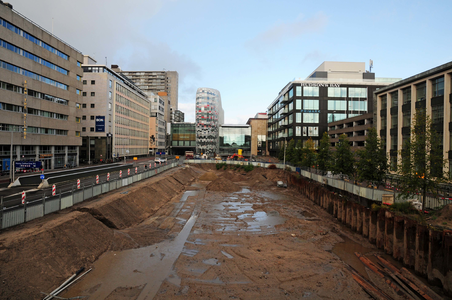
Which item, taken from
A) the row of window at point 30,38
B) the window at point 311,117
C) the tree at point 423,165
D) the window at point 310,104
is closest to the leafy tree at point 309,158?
the tree at point 423,165

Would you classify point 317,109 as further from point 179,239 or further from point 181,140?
point 181,140

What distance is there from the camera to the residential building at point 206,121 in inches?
5005

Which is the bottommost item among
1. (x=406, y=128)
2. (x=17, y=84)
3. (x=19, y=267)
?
(x=19, y=267)

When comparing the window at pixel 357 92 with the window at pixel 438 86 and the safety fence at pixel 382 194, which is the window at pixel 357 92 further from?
the safety fence at pixel 382 194

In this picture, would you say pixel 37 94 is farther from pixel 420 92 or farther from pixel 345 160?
pixel 420 92

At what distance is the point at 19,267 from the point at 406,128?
51.4 m

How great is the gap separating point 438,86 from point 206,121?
329ft

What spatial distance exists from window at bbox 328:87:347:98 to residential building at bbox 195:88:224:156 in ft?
201

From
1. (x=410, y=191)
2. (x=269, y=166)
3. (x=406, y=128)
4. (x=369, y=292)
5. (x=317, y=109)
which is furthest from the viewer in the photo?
(x=317, y=109)

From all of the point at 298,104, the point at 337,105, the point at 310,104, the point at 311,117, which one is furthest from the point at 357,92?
the point at 298,104

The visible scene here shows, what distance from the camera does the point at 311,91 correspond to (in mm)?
87000

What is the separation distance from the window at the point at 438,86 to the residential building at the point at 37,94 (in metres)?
65.9

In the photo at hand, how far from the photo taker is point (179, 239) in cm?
2114

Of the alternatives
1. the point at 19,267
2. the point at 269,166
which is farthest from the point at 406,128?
the point at 19,267
